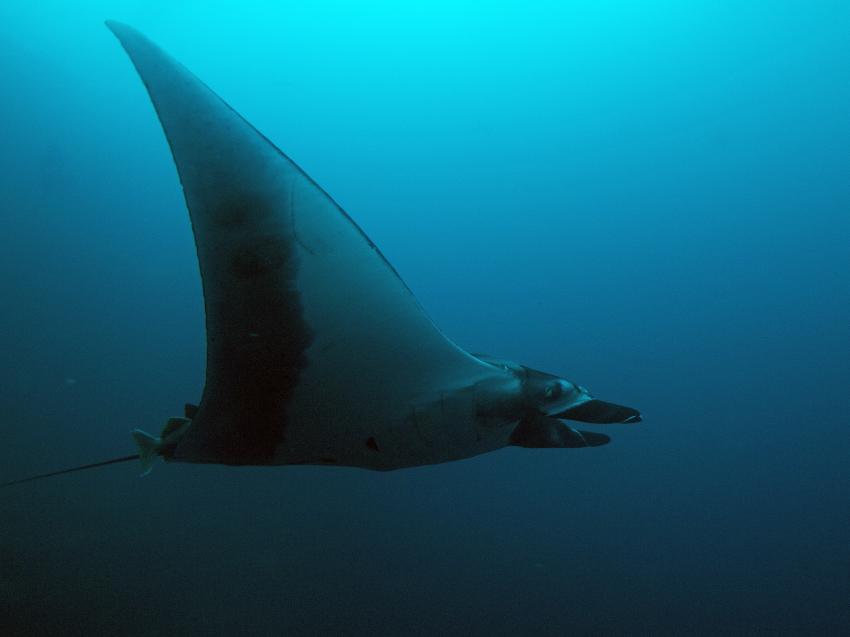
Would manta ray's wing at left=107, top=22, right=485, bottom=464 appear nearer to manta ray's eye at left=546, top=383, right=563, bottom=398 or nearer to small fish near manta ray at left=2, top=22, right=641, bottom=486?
small fish near manta ray at left=2, top=22, right=641, bottom=486

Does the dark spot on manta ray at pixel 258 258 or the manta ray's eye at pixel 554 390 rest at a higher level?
the dark spot on manta ray at pixel 258 258

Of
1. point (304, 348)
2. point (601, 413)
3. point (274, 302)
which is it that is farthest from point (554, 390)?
point (274, 302)

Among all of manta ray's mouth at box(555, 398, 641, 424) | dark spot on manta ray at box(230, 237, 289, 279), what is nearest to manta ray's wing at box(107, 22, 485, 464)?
dark spot on manta ray at box(230, 237, 289, 279)

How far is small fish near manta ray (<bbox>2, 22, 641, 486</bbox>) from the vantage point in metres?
1.25

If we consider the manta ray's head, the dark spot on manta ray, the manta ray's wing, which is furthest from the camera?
the manta ray's head

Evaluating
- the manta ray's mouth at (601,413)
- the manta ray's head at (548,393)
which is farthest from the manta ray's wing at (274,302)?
the manta ray's mouth at (601,413)

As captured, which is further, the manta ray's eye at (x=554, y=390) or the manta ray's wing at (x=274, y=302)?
the manta ray's eye at (x=554, y=390)

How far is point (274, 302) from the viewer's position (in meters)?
1.44

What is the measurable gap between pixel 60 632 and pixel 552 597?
530 centimetres

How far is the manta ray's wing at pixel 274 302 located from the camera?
1235mm

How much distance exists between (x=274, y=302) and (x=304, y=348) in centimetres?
17

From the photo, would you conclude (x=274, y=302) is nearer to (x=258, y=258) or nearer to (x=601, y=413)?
(x=258, y=258)

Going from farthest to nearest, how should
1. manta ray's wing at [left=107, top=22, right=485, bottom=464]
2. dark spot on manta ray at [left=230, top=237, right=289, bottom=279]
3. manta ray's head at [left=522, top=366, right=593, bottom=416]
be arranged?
manta ray's head at [left=522, top=366, right=593, bottom=416], dark spot on manta ray at [left=230, top=237, right=289, bottom=279], manta ray's wing at [left=107, top=22, right=485, bottom=464]

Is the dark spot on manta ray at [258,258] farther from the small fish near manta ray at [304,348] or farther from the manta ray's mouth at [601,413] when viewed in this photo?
the manta ray's mouth at [601,413]
